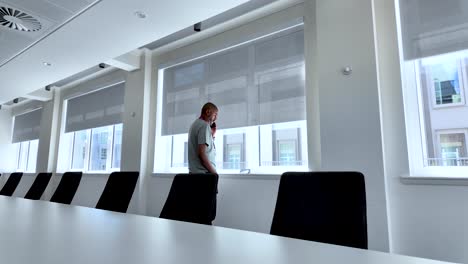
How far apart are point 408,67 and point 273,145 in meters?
1.67

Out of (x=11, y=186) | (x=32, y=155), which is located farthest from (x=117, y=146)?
(x=32, y=155)

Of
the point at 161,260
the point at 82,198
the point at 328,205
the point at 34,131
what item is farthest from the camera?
the point at 34,131

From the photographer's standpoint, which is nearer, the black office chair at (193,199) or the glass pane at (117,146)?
the black office chair at (193,199)

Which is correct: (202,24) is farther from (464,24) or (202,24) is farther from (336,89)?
(464,24)

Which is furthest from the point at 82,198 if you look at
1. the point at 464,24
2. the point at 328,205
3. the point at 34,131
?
the point at 464,24

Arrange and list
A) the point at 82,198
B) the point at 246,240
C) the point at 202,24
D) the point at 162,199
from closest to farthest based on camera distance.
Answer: the point at 246,240
the point at 202,24
the point at 162,199
the point at 82,198

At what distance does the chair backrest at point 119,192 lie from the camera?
7.30ft

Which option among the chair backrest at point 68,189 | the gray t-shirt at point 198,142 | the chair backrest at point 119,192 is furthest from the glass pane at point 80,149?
the chair backrest at point 119,192

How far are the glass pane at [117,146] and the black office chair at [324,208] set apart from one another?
16.3ft

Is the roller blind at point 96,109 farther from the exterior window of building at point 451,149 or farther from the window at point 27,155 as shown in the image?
the exterior window of building at point 451,149

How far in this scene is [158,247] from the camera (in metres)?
0.85

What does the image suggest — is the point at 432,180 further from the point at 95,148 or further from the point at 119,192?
the point at 95,148

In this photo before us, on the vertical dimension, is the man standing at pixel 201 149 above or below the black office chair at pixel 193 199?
above

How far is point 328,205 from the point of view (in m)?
1.24
